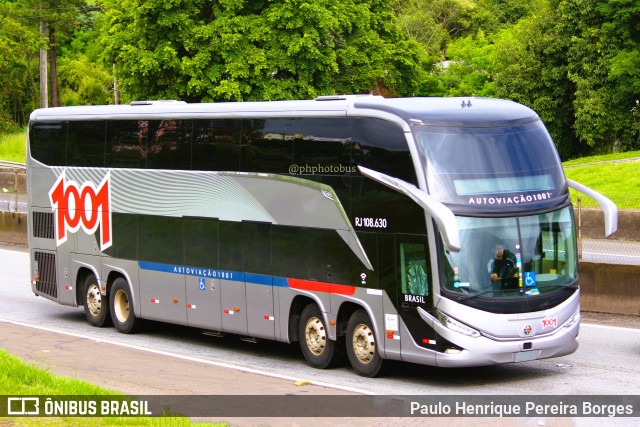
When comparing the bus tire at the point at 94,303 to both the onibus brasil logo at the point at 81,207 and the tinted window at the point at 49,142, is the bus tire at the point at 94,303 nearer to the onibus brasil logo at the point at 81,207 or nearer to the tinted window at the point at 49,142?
the onibus brasil logo at the point at 81,207

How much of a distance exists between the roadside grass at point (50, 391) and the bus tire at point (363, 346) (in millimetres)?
4042

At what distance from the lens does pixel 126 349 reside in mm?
18797

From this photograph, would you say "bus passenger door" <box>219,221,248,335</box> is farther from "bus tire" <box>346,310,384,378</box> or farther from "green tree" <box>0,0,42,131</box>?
"green tree" <box>0,0,42,131</box>

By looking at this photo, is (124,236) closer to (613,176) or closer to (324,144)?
(324,144)

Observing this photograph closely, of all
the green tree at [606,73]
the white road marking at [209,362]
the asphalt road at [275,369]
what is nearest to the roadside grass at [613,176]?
the green tree at [606,73]

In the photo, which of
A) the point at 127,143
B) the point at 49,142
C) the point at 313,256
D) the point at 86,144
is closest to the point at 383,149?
the point at 313,256

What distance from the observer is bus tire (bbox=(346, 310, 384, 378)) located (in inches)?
612

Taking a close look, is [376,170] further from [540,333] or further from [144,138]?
[144,138]

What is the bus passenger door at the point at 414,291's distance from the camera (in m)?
14.6

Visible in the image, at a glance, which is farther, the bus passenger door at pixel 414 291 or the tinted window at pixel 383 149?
the tinted window at pixel 383 149

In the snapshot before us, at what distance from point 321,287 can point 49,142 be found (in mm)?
8727

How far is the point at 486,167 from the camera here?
48.6ft

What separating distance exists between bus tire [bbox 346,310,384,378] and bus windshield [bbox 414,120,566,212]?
236cm

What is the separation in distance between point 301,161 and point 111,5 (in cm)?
3531
